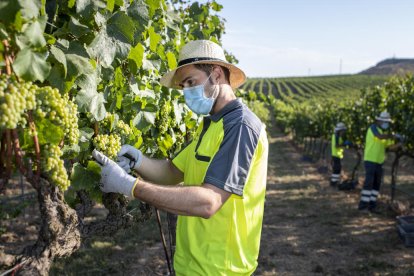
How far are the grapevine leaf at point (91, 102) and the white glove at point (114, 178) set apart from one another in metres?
0.21

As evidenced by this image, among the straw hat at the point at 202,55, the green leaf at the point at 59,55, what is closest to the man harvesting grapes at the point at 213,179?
the straw hat at the point at 202,55

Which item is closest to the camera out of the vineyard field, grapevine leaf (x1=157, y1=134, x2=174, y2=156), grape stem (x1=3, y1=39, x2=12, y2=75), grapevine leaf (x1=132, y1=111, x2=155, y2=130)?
grape stem (x1=3, y1=39, x2=12, y2=75)

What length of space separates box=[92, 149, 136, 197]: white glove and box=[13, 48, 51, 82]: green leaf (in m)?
0.75

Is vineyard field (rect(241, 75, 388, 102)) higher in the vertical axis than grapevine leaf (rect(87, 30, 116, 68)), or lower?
higher

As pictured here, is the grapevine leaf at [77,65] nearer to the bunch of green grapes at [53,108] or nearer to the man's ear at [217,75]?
the bunch of green grapes at [53,108]

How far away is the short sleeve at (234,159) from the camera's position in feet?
6.95

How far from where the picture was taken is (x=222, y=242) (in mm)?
2434

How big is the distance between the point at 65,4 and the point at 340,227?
8168 millimetres

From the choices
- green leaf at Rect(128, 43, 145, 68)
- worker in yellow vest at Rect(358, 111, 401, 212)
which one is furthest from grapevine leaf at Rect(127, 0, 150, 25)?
worker in yellow vest at Rect(358, 111, 401, 212)

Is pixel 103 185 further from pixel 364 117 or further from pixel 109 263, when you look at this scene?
pixel 364 117

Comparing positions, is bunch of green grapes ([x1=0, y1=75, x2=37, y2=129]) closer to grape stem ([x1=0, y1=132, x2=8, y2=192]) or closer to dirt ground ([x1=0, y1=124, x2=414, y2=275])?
grape stem ([x1=0, y1=132, x2=8, y2=192])

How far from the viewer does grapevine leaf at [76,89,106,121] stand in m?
2.09

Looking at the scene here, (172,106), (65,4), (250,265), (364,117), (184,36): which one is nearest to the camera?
(65,4)

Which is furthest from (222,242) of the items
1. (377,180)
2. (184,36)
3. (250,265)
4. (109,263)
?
(377,180)
